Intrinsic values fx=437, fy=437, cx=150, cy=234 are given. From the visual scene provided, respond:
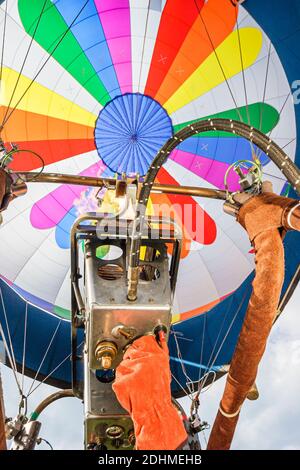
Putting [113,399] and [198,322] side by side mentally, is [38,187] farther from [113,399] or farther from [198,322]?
[113,399]

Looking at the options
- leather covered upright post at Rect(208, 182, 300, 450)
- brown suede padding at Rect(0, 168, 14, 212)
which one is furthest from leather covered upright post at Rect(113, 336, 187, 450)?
brown suede padding at Rect(0, 168, 14, 212)

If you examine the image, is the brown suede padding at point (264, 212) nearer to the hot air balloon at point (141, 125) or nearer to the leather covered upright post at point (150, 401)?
the leather covered upright post at point (150, 401)

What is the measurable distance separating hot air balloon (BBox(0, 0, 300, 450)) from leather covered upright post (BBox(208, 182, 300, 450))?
7.84ft

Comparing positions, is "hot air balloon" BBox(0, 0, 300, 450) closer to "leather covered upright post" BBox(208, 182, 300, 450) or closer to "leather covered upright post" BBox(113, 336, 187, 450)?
"leather covered upright post" BBox(208, 182, 300, 450)

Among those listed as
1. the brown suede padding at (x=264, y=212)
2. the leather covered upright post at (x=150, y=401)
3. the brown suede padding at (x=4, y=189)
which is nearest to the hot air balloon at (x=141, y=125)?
the brown suede padding at (x=264, y=212)

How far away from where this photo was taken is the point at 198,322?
588 cm

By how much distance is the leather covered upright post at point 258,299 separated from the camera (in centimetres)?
192

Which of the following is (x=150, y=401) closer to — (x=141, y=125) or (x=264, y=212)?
(x=264, y=212)

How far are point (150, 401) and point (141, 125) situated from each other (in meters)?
4.12

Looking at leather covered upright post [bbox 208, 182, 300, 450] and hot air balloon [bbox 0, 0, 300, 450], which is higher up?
hot air balloon [bbox 0, 0, 300, 450]

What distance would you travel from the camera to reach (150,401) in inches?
64.1

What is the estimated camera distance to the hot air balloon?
15.7 feet

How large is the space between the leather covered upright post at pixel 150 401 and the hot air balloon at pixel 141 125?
9.61 feet
